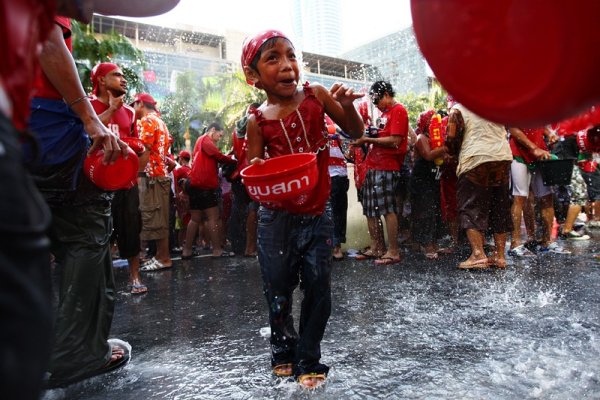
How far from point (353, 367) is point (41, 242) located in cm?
174

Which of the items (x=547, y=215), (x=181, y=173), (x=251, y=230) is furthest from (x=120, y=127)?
(x=547, y=215)

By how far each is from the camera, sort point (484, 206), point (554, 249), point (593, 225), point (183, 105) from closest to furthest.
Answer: point (484, 206) < point (554, 249) < point (593, 225) < point (183, 105)

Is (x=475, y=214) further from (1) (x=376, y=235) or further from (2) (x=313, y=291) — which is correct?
(2) (x=313, y=291)

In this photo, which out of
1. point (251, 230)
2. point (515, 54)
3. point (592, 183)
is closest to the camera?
point (515, 54)

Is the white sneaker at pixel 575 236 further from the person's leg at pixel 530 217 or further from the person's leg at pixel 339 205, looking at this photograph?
the person's leg at pixel 339 205

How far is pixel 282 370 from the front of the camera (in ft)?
6.54

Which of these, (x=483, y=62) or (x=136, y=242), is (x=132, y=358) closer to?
(x=136, y=242)

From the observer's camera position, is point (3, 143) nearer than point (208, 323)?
Yes

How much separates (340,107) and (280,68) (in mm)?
348

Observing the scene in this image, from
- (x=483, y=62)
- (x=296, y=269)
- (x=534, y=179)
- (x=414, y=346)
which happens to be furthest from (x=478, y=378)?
(x=534, y=179)

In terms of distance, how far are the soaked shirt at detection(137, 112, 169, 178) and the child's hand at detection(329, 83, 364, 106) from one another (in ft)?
11.3

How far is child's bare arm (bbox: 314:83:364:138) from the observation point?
200 centimetres

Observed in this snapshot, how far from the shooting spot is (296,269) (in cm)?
205

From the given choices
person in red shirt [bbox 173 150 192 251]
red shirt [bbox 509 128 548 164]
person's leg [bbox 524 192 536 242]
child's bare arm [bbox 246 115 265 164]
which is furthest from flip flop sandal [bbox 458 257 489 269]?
person in red shirt [bbox 173 150 192 251]
